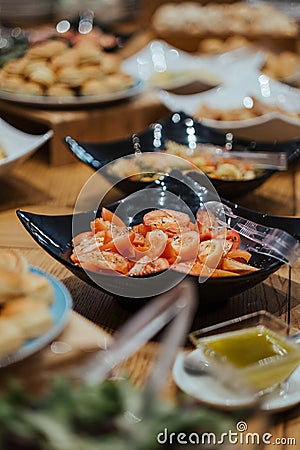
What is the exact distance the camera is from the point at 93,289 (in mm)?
1144

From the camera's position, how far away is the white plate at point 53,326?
756 millimetres

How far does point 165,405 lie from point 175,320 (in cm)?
10

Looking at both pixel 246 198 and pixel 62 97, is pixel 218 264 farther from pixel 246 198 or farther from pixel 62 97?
pixel 62 97

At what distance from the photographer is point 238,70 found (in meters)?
2.22

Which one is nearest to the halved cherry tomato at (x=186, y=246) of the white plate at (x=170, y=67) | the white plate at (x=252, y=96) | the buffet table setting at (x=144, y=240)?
the buffet table setting at (x=144, y=240)

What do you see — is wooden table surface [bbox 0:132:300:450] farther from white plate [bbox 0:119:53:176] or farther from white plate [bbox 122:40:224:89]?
white plate [bbox 122:40:224:89]

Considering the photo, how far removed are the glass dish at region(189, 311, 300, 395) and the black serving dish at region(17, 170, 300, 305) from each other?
114mm

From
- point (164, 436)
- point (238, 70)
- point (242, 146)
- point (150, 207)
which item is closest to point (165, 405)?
point (164, 436)

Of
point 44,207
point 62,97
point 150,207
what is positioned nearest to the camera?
point 150,207

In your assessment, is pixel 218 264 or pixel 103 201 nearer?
pixel 218 264

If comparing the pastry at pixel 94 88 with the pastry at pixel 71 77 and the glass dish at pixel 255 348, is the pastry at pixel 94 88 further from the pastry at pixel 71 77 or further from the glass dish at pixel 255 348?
the glass dish at pixel 255 348

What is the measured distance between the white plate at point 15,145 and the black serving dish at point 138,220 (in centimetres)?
35

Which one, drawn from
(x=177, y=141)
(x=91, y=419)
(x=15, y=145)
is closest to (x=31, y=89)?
(x=15, y=145)

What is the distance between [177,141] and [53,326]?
868 mm
